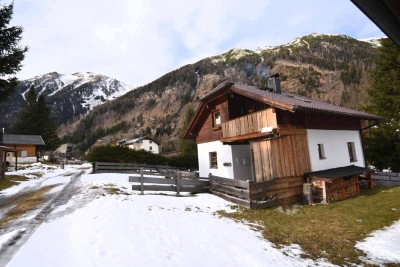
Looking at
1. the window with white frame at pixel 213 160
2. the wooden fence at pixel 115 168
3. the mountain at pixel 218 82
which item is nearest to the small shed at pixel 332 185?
the window with white frame at pixel 213 160

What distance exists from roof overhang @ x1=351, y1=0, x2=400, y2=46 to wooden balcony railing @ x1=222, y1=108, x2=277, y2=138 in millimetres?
12198

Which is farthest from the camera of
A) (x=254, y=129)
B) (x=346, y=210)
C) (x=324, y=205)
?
(x=254, y=129)

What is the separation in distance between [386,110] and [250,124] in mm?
16065

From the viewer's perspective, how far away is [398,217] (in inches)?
436

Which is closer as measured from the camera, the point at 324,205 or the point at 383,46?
the point at 324,205

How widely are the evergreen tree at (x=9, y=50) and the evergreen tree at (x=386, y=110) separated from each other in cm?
3003

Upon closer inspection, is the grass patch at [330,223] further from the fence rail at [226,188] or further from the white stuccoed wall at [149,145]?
the white stuccoed wall at [149,145]

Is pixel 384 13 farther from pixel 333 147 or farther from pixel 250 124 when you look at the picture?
pixel 333 147

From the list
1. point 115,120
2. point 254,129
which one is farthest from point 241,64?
point 254,129

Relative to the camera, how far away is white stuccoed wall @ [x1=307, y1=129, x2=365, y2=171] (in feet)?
54.9

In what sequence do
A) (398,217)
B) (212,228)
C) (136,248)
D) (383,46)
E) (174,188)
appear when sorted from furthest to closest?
(383,46) → (174,188) → (398,217) → (212,228) → (136,248)

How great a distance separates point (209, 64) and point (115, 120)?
8115cm

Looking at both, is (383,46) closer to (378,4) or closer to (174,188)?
(174,188)

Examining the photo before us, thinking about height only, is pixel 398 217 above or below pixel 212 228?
below
